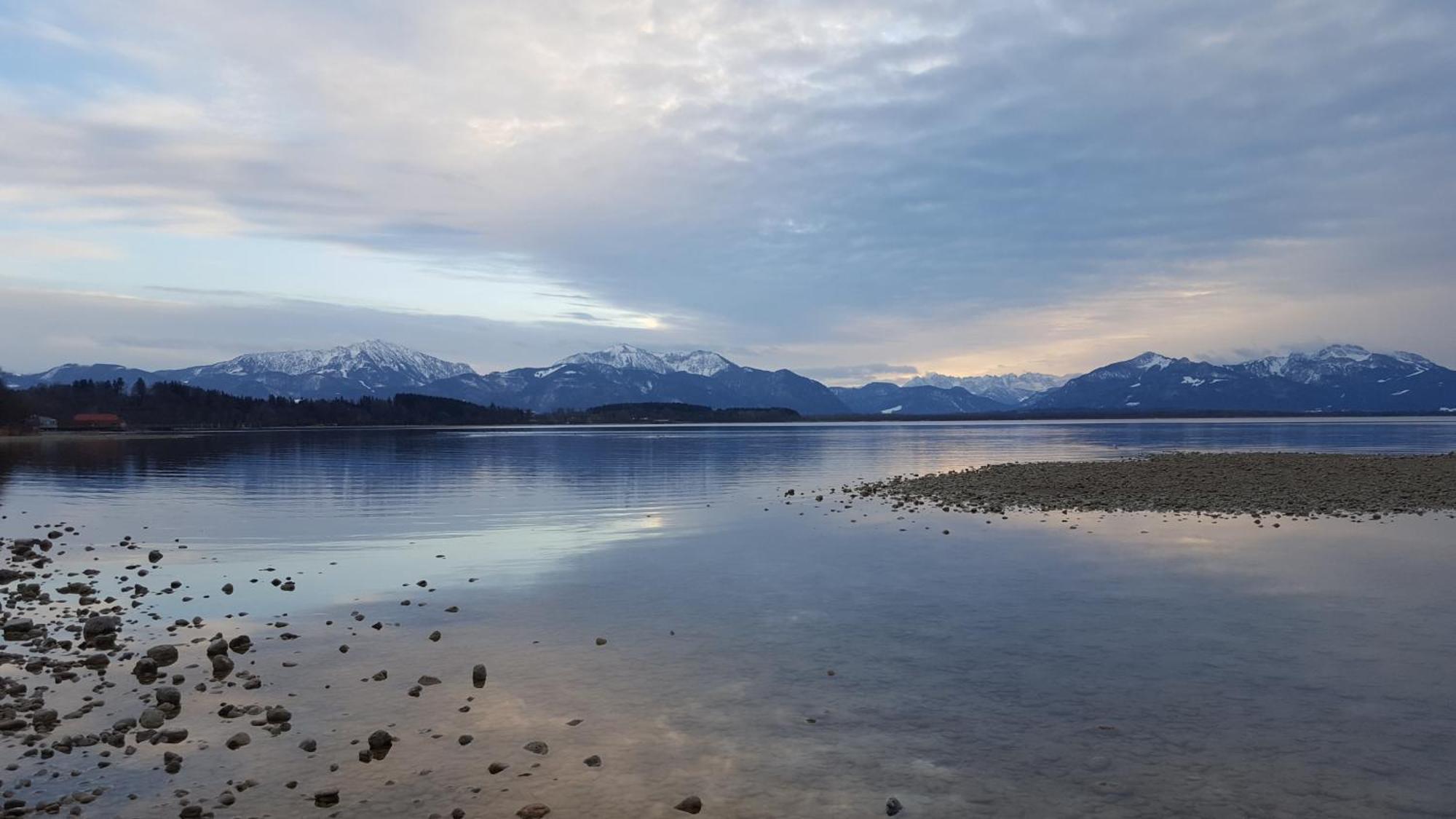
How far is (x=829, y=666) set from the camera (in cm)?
1681

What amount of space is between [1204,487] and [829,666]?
42.6 metres

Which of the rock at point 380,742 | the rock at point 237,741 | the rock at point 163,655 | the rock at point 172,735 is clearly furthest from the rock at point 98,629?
the rock at point 380,742

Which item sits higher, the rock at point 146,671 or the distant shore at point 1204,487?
the distant shore at point 1204,487

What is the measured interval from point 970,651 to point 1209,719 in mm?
4808

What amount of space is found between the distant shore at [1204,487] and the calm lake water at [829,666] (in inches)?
196

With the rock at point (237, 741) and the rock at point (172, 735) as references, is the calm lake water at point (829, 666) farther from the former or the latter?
the rock at point (172, 735)

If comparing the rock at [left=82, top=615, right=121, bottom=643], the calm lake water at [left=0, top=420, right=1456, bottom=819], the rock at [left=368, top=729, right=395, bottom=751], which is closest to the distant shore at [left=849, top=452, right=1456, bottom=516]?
the calm lake water at [left=0, top=420, right=1456, bottom=819]

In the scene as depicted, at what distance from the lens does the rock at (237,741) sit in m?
12.6

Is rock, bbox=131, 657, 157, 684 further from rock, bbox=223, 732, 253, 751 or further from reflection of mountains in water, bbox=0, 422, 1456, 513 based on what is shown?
reflection of mountains in water, bbox=0, 422, 1456, 513

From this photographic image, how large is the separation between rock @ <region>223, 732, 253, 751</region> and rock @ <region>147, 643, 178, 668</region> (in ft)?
16.5

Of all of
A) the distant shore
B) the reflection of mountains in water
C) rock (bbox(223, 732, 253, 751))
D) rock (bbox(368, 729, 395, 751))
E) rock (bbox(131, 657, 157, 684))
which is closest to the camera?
rock (bbox(368, 729, 395, 751))

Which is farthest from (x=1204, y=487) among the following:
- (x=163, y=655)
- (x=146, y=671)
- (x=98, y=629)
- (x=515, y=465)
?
(x=515, y=465)

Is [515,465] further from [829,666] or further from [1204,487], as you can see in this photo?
[829,666]

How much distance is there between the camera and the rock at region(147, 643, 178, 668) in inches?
655
